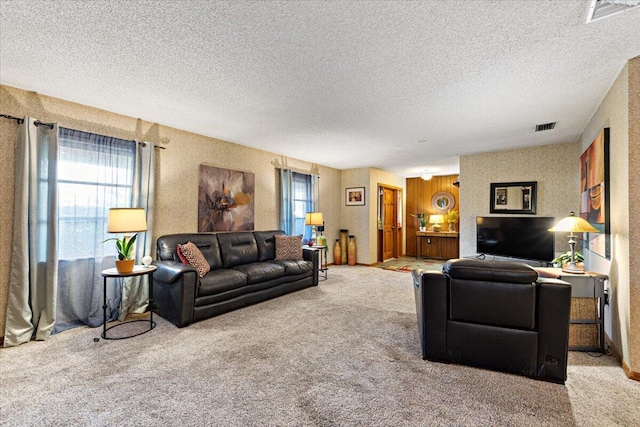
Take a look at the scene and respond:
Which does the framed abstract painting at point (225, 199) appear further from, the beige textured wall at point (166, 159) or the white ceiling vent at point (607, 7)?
the white ceiling vent at point (607, 7)

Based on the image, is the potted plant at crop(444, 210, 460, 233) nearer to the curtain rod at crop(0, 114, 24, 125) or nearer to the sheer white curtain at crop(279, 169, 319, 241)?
the sheer white curtain at crop(279, 169, 319, 241)

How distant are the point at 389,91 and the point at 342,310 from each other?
8.74ft

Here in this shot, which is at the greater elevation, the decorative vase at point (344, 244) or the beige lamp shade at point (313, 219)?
the beige lamp shade at point (313, 219)

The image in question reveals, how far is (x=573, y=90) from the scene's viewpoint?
2.84 m

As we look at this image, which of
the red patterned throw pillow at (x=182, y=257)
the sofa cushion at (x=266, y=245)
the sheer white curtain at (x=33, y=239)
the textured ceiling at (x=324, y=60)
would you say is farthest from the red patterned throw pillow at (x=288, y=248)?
the sheer white curtain at (x=33, y=239)

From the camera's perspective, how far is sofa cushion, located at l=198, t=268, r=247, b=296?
3406mm

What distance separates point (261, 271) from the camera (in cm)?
410

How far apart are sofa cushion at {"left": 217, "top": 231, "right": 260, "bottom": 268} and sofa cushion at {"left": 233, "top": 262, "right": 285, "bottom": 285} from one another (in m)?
0.17

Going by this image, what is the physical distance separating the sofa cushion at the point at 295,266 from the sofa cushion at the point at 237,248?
453 mm

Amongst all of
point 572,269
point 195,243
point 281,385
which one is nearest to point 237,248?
point 195,243

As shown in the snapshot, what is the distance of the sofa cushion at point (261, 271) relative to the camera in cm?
397

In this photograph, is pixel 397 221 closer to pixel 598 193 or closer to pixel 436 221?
pixel 436 221

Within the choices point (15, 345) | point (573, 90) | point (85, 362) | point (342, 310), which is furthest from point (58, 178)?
point (573, 90)

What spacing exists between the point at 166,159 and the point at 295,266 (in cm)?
246
